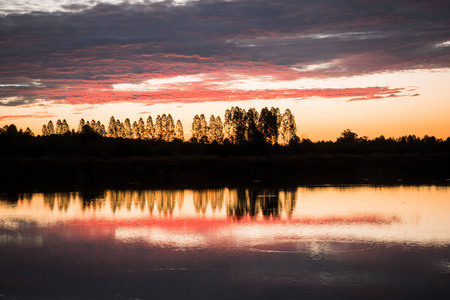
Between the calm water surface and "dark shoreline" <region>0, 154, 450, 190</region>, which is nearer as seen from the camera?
the calm water surface

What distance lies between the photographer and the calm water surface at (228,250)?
26.9 ft

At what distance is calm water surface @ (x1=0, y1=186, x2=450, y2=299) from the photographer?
8.19m

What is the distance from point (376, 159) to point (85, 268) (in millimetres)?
42633

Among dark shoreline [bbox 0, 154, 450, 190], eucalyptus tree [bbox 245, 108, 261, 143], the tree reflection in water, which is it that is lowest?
the tree reflection in water

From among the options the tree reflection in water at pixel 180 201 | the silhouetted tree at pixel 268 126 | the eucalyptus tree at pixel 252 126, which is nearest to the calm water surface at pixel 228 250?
the tree reflection in water at pixel 180 201

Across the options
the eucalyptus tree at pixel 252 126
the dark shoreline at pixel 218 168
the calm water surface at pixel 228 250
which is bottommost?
the calm water surface at pixel 228 250

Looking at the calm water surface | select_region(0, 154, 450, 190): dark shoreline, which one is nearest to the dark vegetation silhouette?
select_region(0, 154, 450, 190): dark shoreline

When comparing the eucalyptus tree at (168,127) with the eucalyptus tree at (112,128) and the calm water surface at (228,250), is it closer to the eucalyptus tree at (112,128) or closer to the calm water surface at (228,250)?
the eucalyptus tree at (112,128)

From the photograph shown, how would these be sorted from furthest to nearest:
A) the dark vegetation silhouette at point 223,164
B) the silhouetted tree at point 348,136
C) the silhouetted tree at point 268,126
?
the silhouetted tree at point 348,136 → the silhouetted tree at point 268,126 → the dark vegetation silhouette at point 223,164

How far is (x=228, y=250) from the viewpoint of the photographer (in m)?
11.1

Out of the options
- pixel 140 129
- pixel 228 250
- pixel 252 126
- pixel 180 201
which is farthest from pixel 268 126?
pixel 228 250

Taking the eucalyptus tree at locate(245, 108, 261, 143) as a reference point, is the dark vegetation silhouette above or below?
below

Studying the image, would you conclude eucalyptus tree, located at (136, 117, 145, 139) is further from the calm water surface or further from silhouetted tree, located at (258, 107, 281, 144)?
the calm water surface

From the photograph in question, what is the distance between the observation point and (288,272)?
29.9 feet
